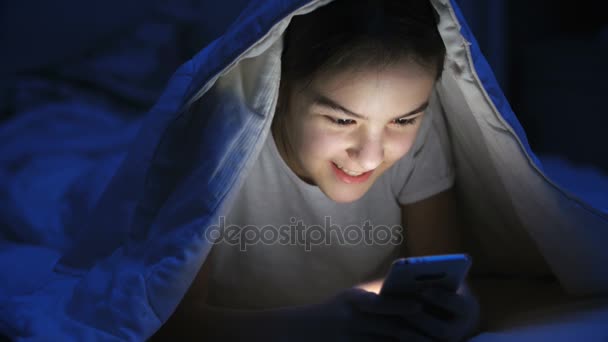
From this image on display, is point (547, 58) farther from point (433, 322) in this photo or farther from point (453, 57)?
point (433, 322)

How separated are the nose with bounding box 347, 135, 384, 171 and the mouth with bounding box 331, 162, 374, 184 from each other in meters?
0.05

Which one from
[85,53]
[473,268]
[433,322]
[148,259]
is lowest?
[473,268]

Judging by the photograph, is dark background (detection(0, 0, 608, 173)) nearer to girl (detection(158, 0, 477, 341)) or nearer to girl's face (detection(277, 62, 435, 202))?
girl (detection(158, 0, 477, 341))

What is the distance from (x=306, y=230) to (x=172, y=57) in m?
0.89

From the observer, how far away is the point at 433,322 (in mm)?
805

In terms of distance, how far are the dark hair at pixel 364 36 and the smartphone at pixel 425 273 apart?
0.89ft

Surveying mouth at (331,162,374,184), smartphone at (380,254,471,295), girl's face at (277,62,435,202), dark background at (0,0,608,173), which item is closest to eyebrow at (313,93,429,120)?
girl's face at (277,62,435,202)

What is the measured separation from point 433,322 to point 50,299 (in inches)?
22.6

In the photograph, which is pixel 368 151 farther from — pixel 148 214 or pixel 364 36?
pixel 148 214

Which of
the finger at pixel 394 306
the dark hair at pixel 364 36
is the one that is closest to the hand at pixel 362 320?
the finger at pixel 394 306

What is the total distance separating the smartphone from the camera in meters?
0.69

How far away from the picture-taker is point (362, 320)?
0.79 m

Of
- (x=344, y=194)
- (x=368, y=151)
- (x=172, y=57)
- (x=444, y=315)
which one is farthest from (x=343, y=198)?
(x=172, y=57)

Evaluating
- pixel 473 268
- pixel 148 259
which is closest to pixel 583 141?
pixel 473 268
